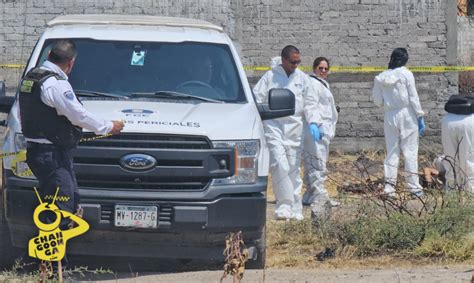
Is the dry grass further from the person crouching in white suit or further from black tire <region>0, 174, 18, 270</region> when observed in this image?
black tire <region>0, 174, 18, 270</region>

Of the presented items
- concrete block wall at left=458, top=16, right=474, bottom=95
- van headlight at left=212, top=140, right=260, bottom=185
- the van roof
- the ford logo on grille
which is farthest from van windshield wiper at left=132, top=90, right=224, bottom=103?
concrete block wall at left=458, top=16, right=474, bottom=95

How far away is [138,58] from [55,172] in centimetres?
190

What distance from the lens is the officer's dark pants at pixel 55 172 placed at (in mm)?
7449

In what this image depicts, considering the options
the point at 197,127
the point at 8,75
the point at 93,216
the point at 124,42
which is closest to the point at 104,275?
the point at 93,216

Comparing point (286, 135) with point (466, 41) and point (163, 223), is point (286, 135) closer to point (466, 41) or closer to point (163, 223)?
point (163, 223)

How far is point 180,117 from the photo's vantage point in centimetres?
809

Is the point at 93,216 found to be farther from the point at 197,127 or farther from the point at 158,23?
the point at 158,23

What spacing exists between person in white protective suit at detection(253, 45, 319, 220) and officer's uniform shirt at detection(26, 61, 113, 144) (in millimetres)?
4070

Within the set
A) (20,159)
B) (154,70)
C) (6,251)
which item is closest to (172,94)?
(154,70)

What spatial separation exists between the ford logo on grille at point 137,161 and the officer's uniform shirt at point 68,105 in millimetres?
485

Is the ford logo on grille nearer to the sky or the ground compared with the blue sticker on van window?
nearer to the ground

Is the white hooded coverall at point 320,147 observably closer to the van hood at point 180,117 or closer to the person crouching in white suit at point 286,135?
the person crouching in white suit at point 286,135

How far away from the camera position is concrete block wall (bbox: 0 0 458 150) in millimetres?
17094

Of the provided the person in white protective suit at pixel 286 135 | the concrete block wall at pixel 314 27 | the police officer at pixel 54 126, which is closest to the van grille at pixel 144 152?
the police officer at pixel 54 126
